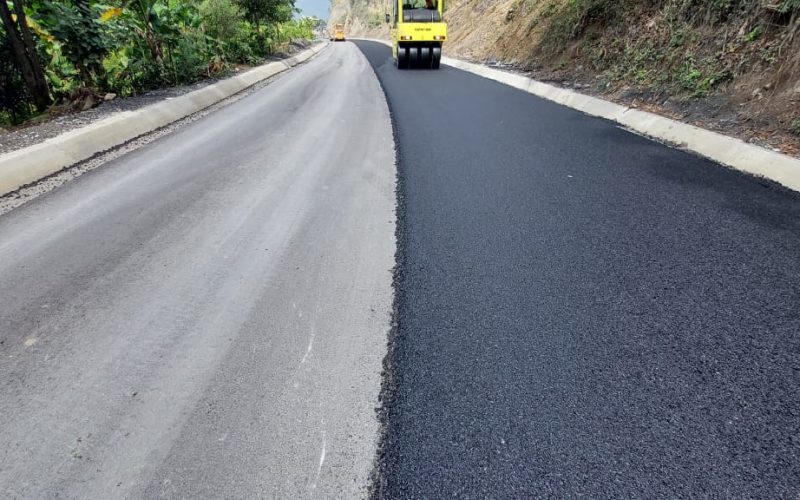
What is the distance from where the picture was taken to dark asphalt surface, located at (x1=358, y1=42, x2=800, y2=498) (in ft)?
5.52

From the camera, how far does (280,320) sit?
262 centimetres

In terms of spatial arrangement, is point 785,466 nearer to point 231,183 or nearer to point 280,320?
point 280,320

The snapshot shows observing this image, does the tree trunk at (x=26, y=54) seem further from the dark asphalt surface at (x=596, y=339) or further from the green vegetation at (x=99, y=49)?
the dark asphalt surface at (x=596, y=339)

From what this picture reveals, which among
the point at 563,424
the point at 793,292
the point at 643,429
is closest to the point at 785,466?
the point at 643,429

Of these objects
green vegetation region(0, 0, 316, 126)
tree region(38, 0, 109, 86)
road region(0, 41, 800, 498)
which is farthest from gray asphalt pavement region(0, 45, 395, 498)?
tree region(38, 0, 109, 86)

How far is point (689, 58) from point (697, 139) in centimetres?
286

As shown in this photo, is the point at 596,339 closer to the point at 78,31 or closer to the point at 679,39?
the point at 679,39

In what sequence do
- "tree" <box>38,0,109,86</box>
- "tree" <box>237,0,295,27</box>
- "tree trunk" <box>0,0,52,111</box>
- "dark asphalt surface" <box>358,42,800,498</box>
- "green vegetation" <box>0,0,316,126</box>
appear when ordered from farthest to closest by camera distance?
"tree" <box>237,0,295,27</box> → "tree" <box>38,0,109,86</box> → "green vegetation" <box>0,0,316,126</box> → "tree trunk" <box>0,0,52,111</box> → "dark asphalt surface" <box>358,42,800,498</box>

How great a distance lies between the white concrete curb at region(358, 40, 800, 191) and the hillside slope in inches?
13.1

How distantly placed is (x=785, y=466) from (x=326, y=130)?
700 cm

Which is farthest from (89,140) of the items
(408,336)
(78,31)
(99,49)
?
(408,336)

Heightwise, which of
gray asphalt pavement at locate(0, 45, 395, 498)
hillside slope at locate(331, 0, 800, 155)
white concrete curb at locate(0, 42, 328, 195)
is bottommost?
gray asphalt pavement at locate(0, 45, 395, 498)

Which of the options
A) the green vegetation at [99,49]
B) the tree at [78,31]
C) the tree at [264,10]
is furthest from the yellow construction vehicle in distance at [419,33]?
the tree at [78,31]

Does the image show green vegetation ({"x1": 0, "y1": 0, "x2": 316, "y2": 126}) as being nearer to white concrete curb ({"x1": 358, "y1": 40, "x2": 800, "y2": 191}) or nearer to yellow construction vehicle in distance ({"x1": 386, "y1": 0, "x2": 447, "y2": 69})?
yellow construction vehicle in distance ({"x1": 386, "y1": 0, "x2": 447, "y2": 69})
